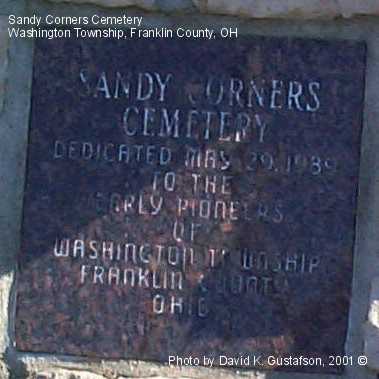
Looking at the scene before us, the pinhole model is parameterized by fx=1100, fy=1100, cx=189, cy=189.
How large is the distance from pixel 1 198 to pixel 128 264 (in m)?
0.33

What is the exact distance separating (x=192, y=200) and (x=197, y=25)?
1.30 feet

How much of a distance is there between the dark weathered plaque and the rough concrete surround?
24mm

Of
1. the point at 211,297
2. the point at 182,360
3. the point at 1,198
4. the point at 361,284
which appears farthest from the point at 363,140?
the point at 1,198

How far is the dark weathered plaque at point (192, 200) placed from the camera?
246 centimetres

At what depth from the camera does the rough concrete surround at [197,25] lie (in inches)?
96.3

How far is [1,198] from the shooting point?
2504 millimetres

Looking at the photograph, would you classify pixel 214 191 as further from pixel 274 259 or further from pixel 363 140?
pixel 363 140

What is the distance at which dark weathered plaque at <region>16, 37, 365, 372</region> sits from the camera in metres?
2.46

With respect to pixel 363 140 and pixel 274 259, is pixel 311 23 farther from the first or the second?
pixel 274 259

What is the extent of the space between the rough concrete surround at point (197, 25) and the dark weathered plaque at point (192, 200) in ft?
0.08

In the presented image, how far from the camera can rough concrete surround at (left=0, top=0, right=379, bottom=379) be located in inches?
96.3

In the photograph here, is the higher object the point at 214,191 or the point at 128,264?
the point at 214,191

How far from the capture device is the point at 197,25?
8.18 feet

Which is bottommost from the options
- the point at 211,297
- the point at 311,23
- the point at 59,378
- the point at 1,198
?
the point at 59,378
